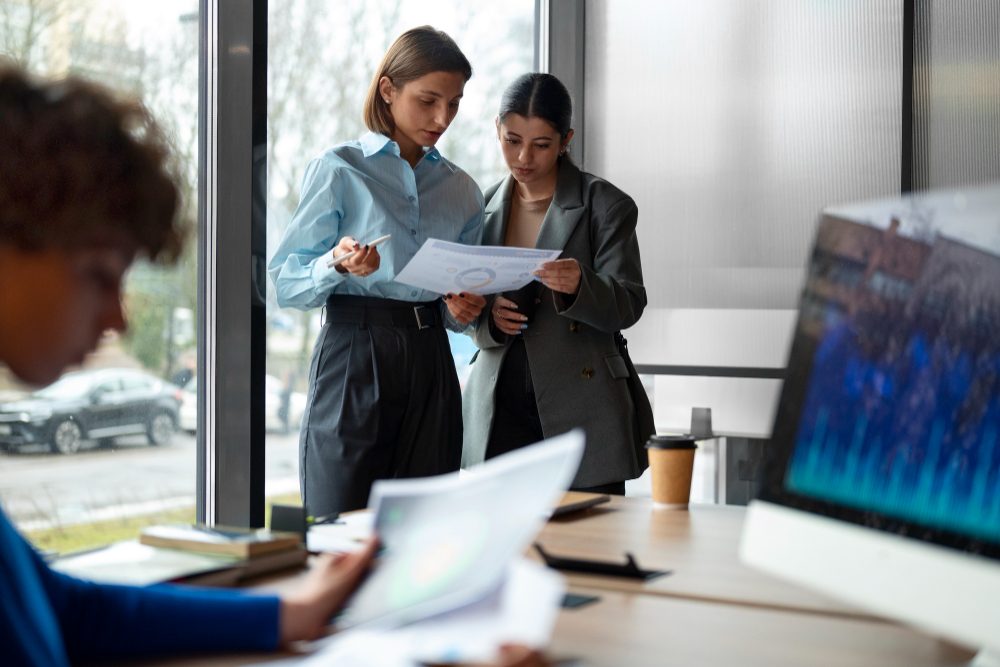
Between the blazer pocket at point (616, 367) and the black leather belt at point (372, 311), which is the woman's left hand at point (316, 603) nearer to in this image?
the black leather belt at point (372, 311)

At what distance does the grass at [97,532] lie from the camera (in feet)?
6.22

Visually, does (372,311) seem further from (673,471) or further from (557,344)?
(673,471)

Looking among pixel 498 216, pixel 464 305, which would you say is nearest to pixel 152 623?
pixel 464 305

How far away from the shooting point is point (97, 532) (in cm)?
200

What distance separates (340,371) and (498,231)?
706mm

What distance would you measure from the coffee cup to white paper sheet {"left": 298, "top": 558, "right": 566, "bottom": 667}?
2.90 feet

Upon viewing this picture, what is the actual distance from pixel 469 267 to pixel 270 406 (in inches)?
28.7

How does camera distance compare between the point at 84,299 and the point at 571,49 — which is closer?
the point at 84,299

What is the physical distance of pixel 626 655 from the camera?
86cm

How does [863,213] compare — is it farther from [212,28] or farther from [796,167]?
[796,167]

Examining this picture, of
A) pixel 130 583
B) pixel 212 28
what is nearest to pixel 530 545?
pixel 130 583

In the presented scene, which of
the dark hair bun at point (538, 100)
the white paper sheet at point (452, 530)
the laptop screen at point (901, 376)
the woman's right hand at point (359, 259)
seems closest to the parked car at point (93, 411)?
the woman's right hand at point (359, 259)

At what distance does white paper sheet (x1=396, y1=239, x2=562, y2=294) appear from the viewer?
189 centimetres

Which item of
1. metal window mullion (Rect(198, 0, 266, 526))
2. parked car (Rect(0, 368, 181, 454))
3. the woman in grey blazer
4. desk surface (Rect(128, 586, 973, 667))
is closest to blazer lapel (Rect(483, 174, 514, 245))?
the woman in grey blazer
